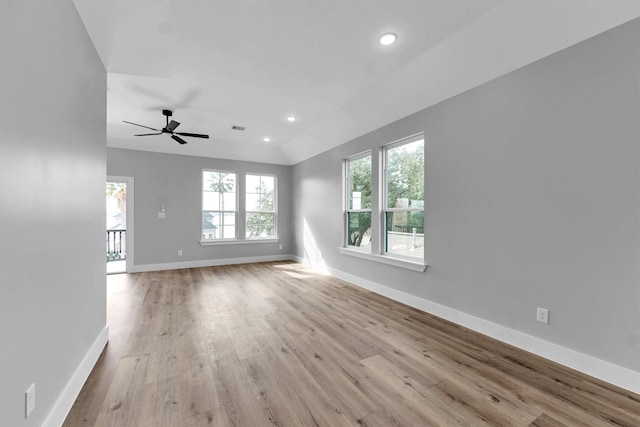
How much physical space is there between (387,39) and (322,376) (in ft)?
9.45

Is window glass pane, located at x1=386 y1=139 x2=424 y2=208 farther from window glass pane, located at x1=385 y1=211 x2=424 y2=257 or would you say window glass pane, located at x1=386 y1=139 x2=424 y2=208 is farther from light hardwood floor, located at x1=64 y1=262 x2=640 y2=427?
light hardwood floor, located at x1=64 y1=262 x2=640 y2=427

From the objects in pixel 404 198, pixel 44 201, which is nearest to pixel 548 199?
pixel 404 198

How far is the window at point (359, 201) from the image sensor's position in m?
4.58

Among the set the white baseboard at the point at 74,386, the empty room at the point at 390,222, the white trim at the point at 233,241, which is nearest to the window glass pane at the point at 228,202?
the white trim at the point at 233,241

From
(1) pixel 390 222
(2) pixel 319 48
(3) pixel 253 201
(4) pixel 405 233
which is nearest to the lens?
(2) pixel 319 48

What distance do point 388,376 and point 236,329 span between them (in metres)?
Result: 1.61

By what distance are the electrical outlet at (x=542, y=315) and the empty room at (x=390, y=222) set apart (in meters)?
0.02

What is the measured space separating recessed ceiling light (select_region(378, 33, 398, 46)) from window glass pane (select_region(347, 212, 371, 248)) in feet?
8.49

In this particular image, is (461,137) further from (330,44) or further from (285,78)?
(285,78)

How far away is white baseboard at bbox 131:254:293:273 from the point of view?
569 cm

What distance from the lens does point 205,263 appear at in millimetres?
6293

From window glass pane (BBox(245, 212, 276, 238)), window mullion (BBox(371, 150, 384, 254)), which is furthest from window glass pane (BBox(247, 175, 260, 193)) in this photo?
window mullion (BBox(371, 150, 384, 254))

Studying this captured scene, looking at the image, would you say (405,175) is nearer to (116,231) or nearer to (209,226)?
(209,226)

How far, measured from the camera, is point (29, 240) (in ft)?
4.17
